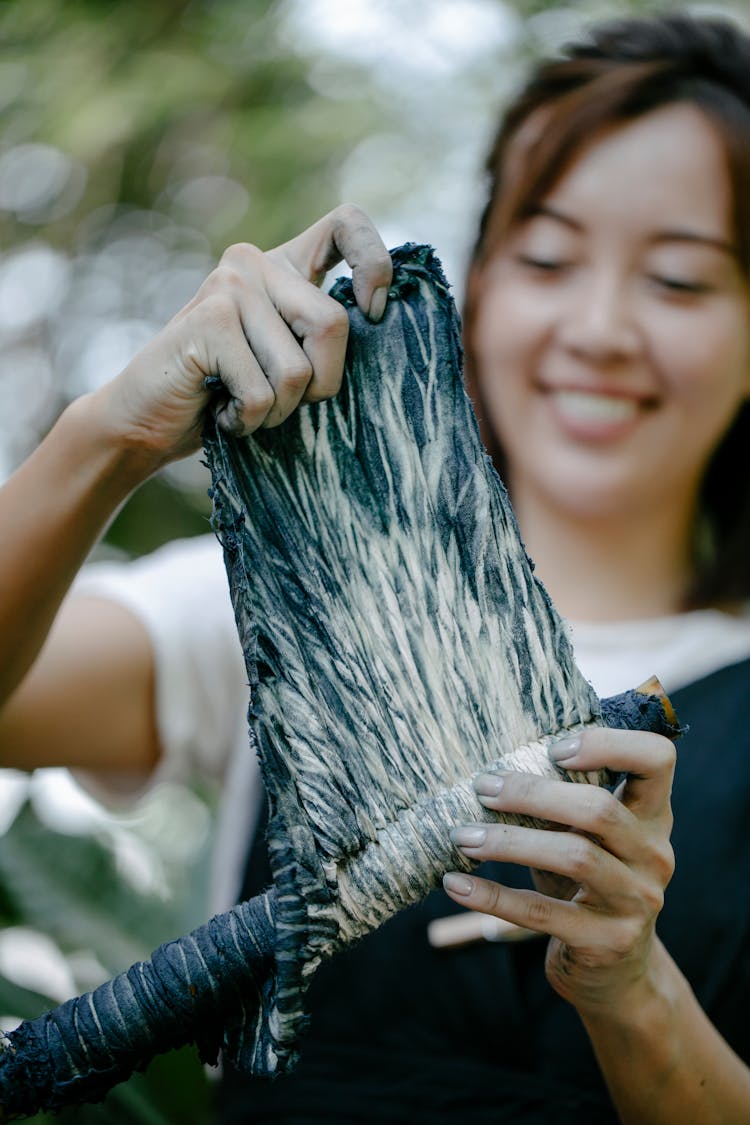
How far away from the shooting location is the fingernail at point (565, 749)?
51cm

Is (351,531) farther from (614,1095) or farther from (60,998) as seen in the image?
(60,998)

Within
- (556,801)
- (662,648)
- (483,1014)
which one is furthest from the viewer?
(662,648)

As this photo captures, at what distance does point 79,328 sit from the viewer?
1.92 m

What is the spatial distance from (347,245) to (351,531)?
0.17m

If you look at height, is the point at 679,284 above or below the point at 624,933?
above

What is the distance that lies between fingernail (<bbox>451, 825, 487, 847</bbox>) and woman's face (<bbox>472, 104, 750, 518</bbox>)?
2.06ft

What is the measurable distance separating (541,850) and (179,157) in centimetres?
179

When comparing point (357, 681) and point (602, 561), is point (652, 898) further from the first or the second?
point (602, 561)

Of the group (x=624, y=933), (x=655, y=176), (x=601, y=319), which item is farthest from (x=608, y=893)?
(x=655, y=176)

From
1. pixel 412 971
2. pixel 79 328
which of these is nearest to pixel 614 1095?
pixel 412 971

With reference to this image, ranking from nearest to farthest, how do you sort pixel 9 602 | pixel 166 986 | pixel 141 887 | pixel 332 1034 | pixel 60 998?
pixel 166 986
pixel 9 602
pixel 332 1034
pixel 60 998
pixel 141 887

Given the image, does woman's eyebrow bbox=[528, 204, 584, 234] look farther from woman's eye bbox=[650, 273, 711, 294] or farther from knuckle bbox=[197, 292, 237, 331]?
knuckle bbox=[197, 292, 237, 331]

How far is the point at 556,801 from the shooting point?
0.50 m

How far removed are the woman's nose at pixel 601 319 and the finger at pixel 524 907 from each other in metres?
0.62
